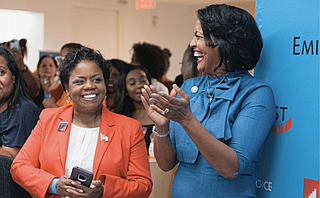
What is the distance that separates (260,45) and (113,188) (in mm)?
1057

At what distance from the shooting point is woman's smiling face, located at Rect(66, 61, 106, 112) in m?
2.05

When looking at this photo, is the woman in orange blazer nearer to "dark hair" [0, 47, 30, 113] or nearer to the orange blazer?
the orange blazer

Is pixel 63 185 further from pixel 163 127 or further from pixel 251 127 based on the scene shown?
pixel 251 127

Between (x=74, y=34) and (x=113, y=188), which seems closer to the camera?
(x=113, y=188)

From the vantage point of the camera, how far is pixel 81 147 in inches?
78.5

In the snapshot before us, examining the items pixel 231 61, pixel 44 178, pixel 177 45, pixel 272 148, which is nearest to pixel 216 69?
pixel 231 61

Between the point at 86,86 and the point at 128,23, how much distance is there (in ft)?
21.5

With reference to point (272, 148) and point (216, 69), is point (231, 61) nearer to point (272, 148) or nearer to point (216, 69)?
point (216, 69)

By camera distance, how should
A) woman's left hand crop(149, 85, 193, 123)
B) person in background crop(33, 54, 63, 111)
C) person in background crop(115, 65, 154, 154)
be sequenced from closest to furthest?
woman's left hand crop(149, 85, 193, 123)
person in background crop(115, 65, 154, 154)
person in background crop(33, 54, 63, 111)

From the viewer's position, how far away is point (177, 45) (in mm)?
9062

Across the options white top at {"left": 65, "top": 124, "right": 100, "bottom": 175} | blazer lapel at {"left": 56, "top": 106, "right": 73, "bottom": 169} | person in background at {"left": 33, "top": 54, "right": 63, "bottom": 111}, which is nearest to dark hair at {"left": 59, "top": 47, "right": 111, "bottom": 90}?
blazer lapel at {"left": 56, "top": 106, "right": 73, "bottom": 169}

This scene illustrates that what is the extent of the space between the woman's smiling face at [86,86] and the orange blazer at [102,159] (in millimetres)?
104

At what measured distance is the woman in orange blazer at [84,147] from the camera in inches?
73.0

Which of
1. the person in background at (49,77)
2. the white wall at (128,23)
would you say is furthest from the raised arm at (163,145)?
the white wall at (128,23)
